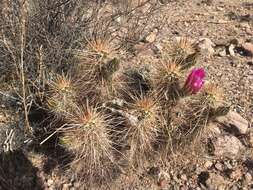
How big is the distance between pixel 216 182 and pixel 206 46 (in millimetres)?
1417

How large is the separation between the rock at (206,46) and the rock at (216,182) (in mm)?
1271

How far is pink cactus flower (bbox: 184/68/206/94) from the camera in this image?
2469 mm

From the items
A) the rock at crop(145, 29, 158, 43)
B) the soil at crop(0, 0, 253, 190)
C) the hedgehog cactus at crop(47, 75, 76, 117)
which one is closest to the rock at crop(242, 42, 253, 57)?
the soil at crop(0, 0, 253, 190)

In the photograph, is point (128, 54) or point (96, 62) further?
point (128, 54)

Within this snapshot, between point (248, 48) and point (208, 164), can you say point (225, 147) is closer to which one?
point (208, 164)

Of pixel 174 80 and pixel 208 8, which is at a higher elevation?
pixel 174 80

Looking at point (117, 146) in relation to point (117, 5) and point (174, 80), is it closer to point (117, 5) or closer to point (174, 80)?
point (174, 80)

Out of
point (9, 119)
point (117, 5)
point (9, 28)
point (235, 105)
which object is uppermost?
point (9, 28)

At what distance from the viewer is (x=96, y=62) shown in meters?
2.53

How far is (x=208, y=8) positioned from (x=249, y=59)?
3.25 ft

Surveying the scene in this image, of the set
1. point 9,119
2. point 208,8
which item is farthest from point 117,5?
point 9,119

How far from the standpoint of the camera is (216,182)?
297 centimetres

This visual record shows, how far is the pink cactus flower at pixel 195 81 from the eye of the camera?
2469mm

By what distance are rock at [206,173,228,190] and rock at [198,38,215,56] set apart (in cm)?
127
